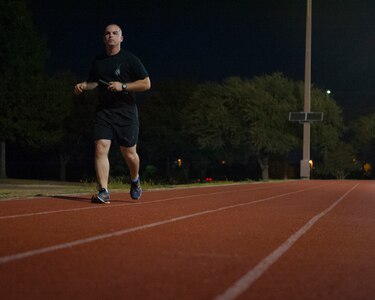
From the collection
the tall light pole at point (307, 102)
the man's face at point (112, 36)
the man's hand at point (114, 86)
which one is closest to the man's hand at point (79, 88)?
the man's hand at point (114, 86)

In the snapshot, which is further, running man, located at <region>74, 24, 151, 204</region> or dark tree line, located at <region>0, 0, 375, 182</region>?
dark tree line, located at <region>0, 0, 375, 182</region>

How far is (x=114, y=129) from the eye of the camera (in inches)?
354

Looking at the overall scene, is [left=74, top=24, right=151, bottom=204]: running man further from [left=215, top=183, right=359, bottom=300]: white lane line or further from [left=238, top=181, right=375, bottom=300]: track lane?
[left=215, top=183, right=359, bottom=300]: white lane line

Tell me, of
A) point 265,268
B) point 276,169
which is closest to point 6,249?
point 265,268

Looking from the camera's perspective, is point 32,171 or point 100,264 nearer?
point 100,264

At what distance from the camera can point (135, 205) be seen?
912 centimetres

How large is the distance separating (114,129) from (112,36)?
1.40m

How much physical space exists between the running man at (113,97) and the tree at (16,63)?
27419mm

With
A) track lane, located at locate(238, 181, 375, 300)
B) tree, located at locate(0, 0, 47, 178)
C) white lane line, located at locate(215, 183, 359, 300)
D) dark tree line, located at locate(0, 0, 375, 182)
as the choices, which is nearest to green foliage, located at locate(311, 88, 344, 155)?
dark tree line, located at locate(0, 0, 375, 182)

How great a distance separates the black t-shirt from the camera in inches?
350

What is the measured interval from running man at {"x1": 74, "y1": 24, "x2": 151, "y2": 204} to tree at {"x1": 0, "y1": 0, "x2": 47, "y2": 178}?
27.4 m

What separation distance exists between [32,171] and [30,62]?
2339 centimetres

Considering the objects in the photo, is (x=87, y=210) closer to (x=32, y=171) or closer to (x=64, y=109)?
(x=64, y=109)

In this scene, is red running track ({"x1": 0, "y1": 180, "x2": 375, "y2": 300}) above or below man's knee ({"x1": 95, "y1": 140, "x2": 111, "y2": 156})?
below
